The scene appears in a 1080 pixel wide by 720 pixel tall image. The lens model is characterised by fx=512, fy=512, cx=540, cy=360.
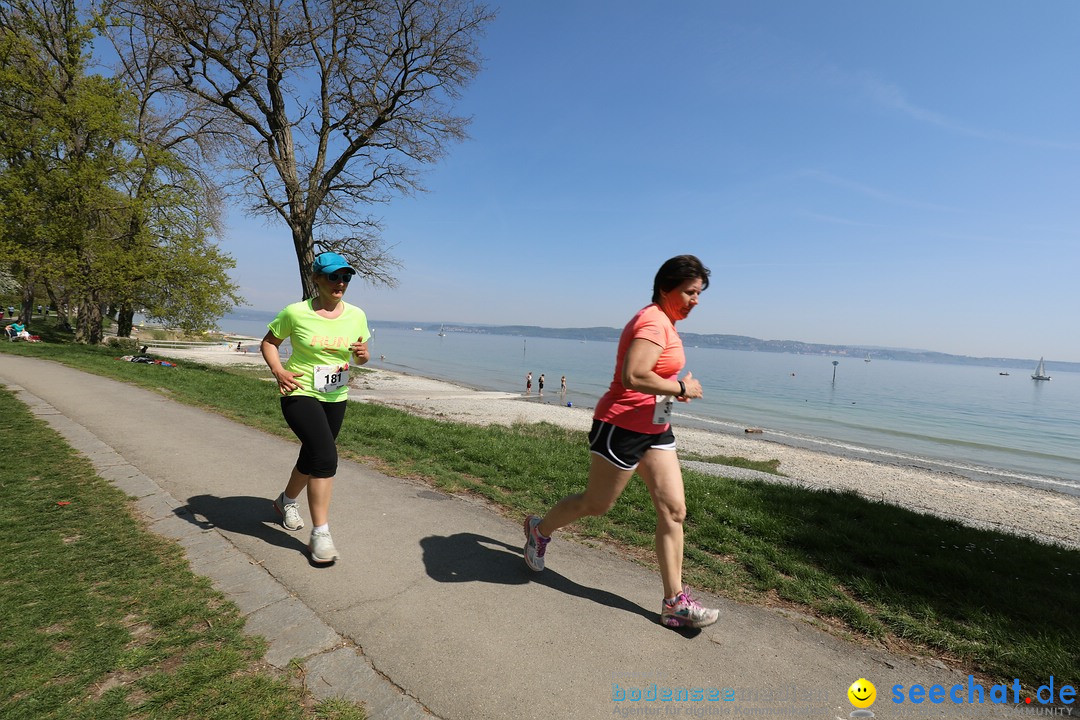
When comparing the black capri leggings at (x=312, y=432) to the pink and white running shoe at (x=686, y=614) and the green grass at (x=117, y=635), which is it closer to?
the green grass at (x=117, y=635)

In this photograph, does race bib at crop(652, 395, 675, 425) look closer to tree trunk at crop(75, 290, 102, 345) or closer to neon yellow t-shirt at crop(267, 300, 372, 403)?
neon yellow t-shirt at crop(267, 300, 372, 403)

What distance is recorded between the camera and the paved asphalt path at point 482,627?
89.4 inches

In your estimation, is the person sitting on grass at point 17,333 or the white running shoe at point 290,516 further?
the person sitting on grass at point 17,333

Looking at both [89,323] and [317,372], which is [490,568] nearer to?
[317,372]

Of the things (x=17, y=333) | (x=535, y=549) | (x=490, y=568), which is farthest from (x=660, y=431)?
(x=17, y=333)

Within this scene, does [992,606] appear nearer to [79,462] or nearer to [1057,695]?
[1057,695]

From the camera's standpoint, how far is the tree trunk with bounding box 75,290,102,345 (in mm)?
21531

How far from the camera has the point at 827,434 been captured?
2725cm

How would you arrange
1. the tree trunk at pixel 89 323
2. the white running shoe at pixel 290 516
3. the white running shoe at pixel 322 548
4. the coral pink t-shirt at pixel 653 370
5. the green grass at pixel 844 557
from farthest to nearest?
the tree trunk at pixel 89 323, the white running shoe at pixel 290 516, the white running shoe at pixel 322 548, the green grass at pixel 844 557, the coral pink t-shirt at pixel 653 370

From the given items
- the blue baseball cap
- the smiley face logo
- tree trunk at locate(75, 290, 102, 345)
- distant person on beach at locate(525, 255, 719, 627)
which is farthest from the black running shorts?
tree trunk at locate(75, 290, 102, 345)

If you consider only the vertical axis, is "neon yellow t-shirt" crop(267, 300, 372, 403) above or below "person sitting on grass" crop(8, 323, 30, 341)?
above

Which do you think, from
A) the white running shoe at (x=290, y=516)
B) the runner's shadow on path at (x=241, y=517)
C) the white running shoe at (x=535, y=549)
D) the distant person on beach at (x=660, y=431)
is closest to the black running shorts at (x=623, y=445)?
the distant person on beach at (x=660, y=431)

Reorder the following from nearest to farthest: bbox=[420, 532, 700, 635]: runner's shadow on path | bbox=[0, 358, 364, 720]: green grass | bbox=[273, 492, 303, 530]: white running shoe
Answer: bbox=[0, 358, 364, 720]: green grass → bbox=[420, 532, 700, 635]: runner's shadow on path → bbox=[273, 492, 303, 530]: white running shoe

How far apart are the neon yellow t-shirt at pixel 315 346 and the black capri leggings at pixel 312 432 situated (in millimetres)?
78
